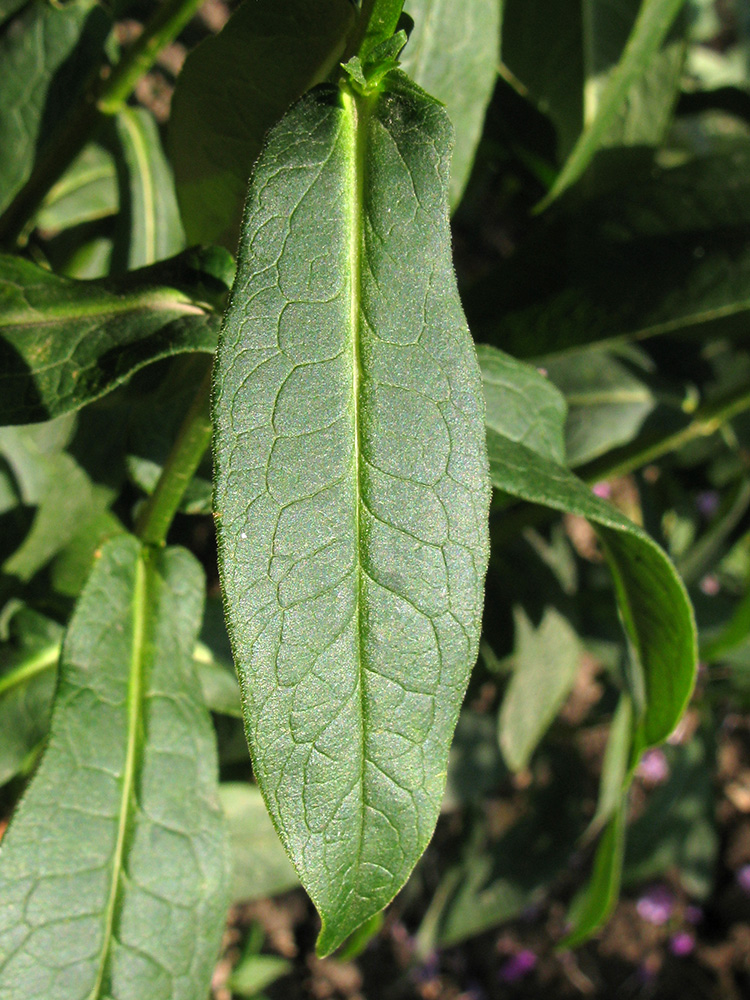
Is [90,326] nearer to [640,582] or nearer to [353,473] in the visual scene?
[353,473]

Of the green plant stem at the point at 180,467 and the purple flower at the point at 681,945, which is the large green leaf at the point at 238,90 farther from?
the purple flower at the point at 681,945

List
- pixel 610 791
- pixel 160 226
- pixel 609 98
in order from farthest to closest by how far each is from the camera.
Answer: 1. pixel 610 791
2. pixel 160 226
3. pixel 609 98

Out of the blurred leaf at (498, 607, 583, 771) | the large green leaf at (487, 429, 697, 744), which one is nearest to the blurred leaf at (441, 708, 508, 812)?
the blurred leaf at (498, 607, 583, 771)

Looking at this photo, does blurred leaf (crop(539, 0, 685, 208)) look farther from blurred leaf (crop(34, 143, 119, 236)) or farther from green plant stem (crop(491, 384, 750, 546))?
blurred leaf (crop(34, 143, 119, 236))

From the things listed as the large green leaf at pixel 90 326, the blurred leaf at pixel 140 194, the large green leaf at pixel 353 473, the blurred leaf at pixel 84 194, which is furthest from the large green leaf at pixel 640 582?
the blurred leaf at pixel 84 194

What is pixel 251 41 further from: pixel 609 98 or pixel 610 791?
pixel 610 791

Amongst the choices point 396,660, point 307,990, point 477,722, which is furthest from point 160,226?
point 307,990
